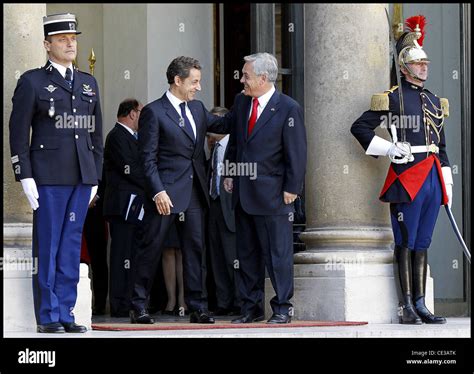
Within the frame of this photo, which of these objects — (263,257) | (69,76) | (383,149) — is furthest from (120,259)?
(69,76)

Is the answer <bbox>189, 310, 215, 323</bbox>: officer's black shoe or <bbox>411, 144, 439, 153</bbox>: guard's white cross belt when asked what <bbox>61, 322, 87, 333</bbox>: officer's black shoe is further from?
<bbox>411, 144, 439, 153</bbox>: guard's white cross belt

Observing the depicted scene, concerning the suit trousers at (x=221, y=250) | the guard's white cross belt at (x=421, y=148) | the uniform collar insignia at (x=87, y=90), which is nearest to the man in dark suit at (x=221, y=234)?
the suit trousers at (x=221, y=250)

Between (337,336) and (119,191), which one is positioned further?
(119,191)

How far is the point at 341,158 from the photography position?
1195 centimetres

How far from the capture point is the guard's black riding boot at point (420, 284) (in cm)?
1162

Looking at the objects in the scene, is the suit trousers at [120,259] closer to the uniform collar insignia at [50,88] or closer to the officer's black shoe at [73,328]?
the officer's black shoe at [73,328]

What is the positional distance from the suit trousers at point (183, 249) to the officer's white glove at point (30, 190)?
116cm

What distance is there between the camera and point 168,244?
42.9 feet

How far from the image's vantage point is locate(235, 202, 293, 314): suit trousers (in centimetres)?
1130

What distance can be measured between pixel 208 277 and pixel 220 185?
96 cm

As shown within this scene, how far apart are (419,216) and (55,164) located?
286 centimetres
